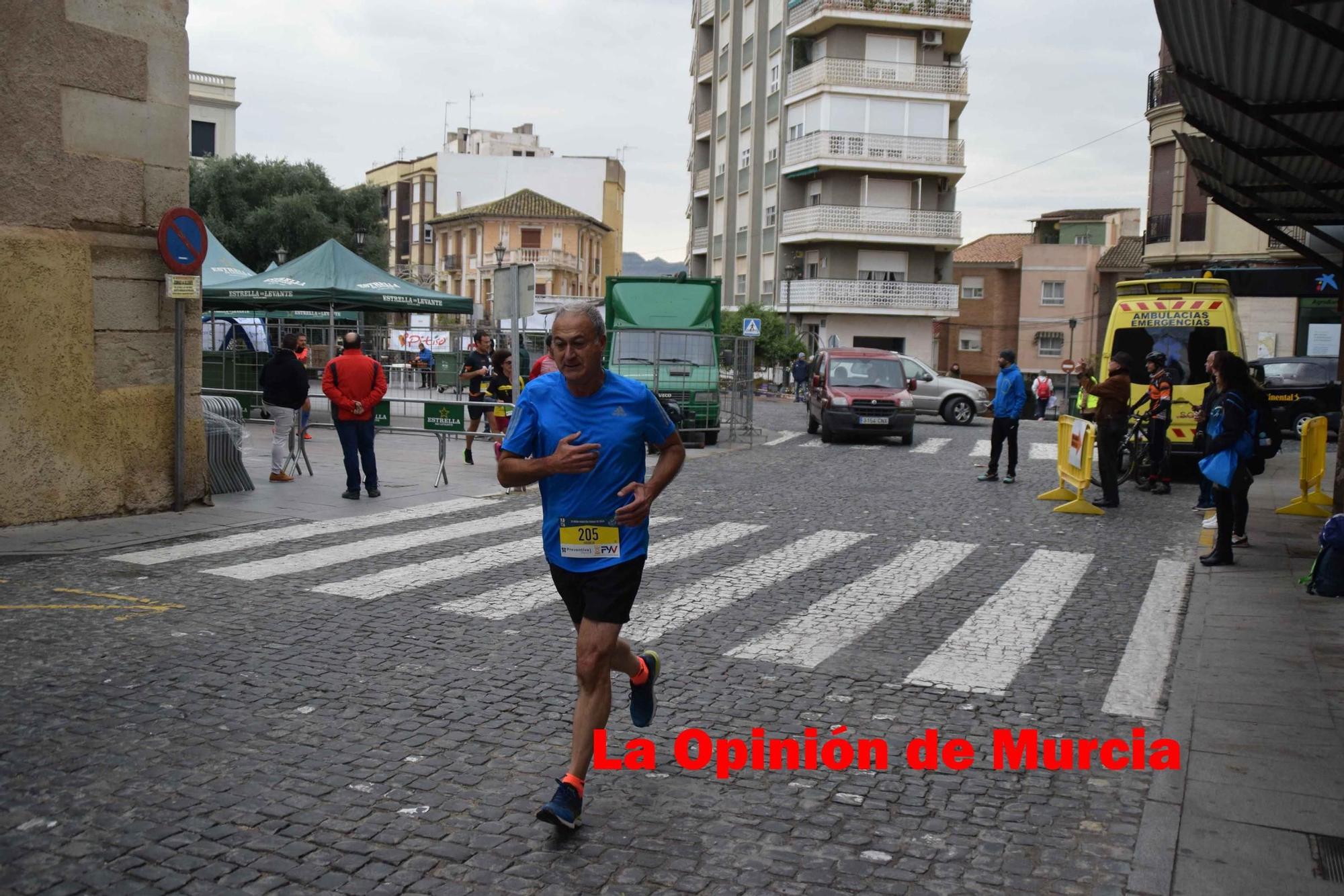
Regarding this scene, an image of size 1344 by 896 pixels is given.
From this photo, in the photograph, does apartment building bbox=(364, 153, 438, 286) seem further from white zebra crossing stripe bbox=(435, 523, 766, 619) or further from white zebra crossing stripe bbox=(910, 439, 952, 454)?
white zebra crossing stripe bbox=(435, 523, 766, 619)

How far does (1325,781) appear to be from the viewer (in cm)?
495

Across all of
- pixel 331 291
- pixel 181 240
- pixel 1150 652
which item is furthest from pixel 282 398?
pixel 1150 652

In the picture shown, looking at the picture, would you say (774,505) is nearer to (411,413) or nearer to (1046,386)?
(411,413)

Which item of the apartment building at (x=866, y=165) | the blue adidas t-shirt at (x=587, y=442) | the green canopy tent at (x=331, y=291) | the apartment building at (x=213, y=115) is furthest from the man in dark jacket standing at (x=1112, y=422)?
the apartment building at (x=213, y=115)

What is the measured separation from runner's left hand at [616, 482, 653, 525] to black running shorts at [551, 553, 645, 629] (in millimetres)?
158

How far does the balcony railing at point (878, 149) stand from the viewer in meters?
51.6

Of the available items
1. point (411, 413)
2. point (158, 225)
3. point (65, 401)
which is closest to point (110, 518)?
point (65, 401)

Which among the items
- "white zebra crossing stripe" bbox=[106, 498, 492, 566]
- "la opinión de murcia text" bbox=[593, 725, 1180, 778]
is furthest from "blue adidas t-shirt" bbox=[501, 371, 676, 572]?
"white zebra crossing stripe" bbox=[106, 498, 492, 566]

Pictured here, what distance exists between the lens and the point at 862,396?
77.0 ft

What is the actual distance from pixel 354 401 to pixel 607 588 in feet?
31.3

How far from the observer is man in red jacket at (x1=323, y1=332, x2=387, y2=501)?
13.4 meters

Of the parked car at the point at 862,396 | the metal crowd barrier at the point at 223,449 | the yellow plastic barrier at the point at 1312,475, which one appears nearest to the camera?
the metal crowd barrier at the point at 223,449

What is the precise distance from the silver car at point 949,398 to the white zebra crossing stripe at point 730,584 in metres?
19.2

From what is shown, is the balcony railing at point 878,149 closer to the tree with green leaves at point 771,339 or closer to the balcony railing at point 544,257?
the tree with green leaves at point 771,339
